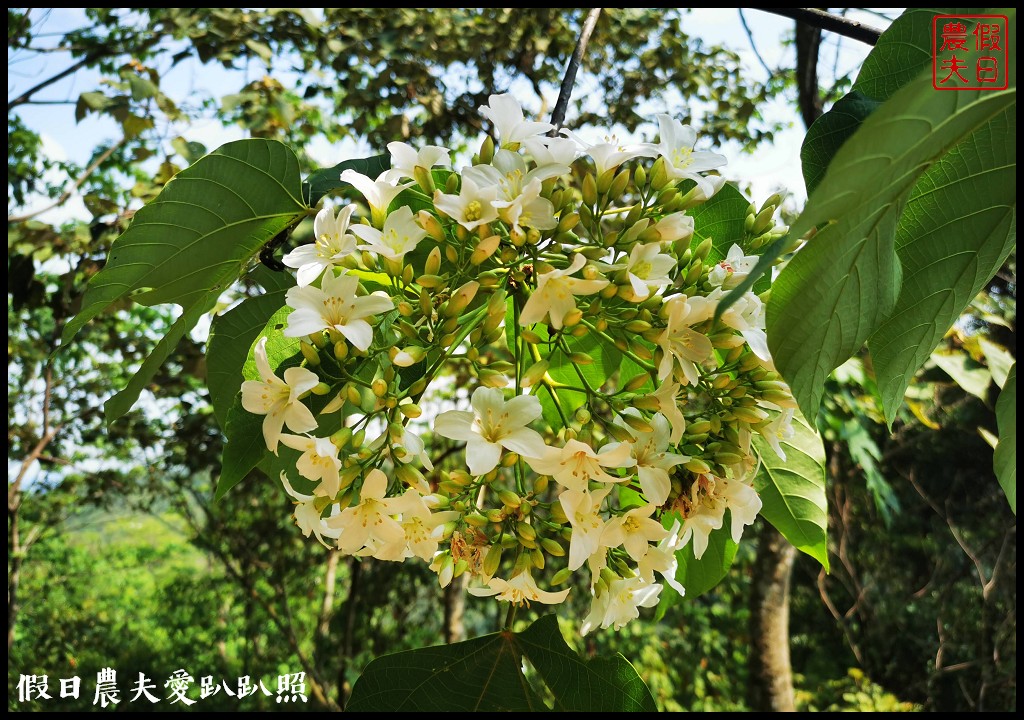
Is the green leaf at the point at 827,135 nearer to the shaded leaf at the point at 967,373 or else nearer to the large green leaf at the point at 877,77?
the large green leaf at the point at 877,77

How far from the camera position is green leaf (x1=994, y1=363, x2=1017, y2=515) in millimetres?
534

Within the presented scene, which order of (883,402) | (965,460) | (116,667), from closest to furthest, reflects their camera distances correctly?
(883,402)
(116,667)
(965,460)

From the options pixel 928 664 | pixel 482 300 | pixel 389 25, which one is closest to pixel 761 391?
pixel 482 300

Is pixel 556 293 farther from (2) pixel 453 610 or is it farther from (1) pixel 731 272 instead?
(2) pixel 453 610

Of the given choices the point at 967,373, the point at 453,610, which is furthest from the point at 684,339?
the point at 453,610

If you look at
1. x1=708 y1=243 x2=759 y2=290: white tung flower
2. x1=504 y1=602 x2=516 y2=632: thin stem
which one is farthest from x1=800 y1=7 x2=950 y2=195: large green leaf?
x1=504 y1=602 x2=516 y2=632: thin stem

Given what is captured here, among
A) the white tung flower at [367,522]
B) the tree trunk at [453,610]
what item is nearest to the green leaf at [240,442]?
the white tung flower at [367,522]

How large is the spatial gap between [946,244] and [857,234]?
0.15 metres

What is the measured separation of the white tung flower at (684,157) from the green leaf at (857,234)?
0.57 feet

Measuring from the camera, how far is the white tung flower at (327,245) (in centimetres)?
57

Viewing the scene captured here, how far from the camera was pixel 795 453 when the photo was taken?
0.74 metres

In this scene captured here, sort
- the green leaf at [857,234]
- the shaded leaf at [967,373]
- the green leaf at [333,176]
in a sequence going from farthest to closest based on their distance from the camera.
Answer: the shaded leaf at [967,373]
the green leaf at [333,176]
the green leaf at [857,234]

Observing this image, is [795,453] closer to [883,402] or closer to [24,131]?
[883,402]

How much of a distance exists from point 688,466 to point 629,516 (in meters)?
0.06
